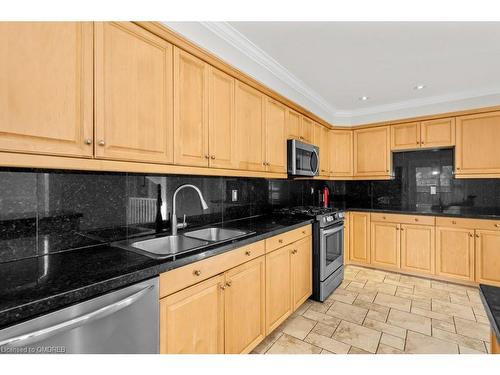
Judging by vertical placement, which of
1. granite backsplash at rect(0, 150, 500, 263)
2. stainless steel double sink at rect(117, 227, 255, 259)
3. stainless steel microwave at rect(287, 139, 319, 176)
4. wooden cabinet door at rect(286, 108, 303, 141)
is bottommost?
stainless steel double sink at rect(117, 227, 255, 259)

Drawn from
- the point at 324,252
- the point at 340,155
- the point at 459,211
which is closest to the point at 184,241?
the point at 324,252

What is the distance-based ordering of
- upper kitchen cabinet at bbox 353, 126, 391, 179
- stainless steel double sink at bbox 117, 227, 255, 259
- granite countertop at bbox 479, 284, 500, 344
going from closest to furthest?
granite countertop at bbox 479, 284, 500, 344 → stainless steel double sink at bbox 117, 227, 255, 259 → upper kitchen cabinet at bbox 353, 126, 391, 179

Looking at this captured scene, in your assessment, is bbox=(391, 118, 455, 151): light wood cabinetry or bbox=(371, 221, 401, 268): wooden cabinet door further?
bbox=(371, 221, 401, 268): wooden cabinet door

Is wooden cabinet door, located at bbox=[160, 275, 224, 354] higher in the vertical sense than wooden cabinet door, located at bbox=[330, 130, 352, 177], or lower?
lower

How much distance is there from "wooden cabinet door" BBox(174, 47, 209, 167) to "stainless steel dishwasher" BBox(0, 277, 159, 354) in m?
0.86

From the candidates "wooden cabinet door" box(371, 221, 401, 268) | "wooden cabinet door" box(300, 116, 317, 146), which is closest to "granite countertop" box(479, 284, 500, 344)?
"wooden cabinet door" box(300, 116, 317, 146)

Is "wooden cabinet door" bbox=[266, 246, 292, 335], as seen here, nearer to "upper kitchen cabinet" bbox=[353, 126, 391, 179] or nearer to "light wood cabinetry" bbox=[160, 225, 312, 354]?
"light wood cabinetry" bbox=[160, 225, 312, 354]

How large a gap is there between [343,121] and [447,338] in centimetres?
313

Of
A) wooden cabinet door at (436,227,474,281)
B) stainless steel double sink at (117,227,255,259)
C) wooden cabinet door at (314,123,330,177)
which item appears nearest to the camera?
stainless steel double sink at (117,227,255,259)

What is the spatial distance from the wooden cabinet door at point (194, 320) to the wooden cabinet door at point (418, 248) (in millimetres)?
3052

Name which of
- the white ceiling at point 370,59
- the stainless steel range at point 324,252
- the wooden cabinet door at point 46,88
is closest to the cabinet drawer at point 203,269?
the wooden cabinet door at point 46,88

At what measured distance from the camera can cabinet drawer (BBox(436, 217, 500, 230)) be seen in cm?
291

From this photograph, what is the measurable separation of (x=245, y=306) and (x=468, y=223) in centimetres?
305
